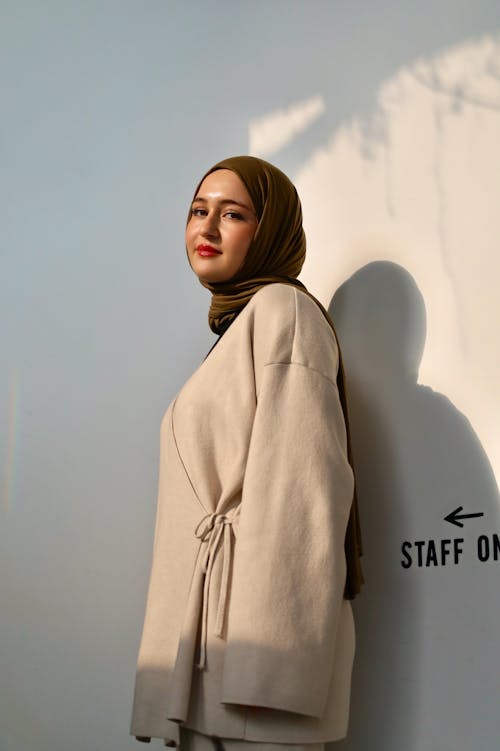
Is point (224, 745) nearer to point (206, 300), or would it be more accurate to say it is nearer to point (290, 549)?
point (290, 549)

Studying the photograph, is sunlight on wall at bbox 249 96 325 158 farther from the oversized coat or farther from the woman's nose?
the oversized coat

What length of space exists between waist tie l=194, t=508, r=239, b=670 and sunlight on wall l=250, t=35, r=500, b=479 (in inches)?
19.5

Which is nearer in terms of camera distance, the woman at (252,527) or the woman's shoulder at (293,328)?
the woman at (252,527)

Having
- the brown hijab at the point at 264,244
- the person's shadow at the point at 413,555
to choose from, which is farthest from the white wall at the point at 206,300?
the brown hijab at the point at 264,244

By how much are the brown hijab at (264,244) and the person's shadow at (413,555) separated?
0.62 feet

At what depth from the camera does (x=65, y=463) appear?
2.44 m

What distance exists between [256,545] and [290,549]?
0.05 metres

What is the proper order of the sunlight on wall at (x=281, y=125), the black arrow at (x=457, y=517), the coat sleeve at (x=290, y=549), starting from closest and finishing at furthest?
the coat sleeve at (x=290, y=549), the black arrow at (x=457, y=517), the sunlight on wall at (x=281, y=125)

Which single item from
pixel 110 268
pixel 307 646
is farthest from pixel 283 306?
pixel 110 268

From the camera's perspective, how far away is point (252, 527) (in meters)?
1.44

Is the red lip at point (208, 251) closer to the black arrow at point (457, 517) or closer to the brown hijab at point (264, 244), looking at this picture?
the brown hijab at point (264, 244)

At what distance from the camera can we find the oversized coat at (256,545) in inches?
54.5

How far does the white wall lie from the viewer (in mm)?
1735

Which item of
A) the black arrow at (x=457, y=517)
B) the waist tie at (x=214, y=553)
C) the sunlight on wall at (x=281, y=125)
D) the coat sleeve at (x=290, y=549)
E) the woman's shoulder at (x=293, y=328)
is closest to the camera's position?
the coat sleeve at (x=290, y=549)
